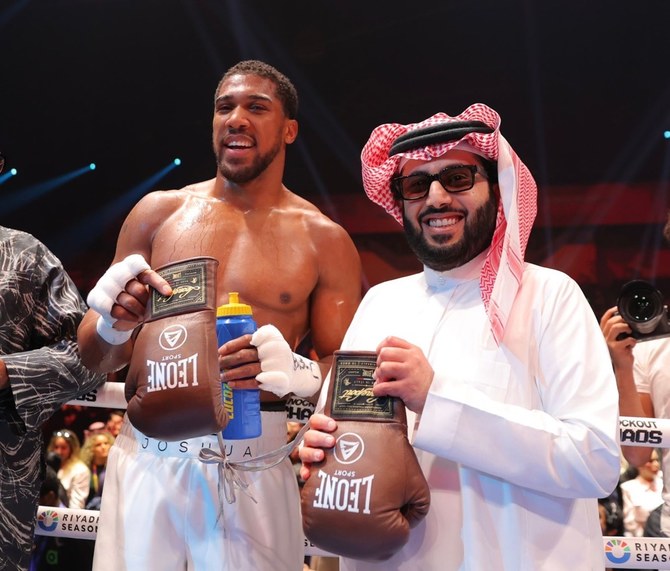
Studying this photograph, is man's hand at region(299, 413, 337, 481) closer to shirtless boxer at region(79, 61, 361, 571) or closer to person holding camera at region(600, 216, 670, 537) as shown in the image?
shirtless boxer at region(79, 61, 361, 571)

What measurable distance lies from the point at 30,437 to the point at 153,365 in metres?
0.73

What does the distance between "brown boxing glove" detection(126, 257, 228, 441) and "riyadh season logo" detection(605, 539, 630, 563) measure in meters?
1.15

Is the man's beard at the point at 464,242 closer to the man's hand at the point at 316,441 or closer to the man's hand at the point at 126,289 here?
the man's hand at the point at 316,441

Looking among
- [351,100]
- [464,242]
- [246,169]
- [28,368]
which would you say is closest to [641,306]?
[464,242]

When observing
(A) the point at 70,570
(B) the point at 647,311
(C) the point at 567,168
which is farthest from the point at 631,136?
(A) the point at 70,570

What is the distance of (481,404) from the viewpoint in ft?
4.28

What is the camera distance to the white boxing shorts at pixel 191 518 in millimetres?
1617

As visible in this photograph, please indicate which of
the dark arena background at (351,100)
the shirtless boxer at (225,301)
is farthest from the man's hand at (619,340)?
the dark arena background at (351,100)

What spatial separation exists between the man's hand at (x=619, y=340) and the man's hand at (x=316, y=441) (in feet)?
3.40

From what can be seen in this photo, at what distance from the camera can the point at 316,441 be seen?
129 cm

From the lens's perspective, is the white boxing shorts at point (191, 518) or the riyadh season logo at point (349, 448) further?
the white boxing shorts at point (191, 518)

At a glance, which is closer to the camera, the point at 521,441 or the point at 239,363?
the point at 521,441

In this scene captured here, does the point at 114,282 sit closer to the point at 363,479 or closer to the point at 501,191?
the point at 363,479

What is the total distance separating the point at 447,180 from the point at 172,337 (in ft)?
2.10
